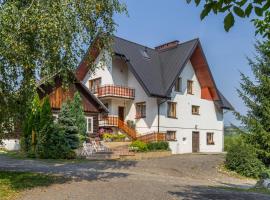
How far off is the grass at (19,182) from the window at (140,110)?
65.2 ft

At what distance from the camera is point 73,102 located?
28297mm

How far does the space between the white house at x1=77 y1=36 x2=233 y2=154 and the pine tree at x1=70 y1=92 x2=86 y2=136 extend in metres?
4.07

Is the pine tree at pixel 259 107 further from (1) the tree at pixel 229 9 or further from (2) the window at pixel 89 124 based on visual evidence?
(1) the tree at pixel 229 9

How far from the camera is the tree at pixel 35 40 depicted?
10.6 m

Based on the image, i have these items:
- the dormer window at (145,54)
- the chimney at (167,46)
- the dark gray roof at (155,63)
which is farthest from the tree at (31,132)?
the chimney at (167,46)

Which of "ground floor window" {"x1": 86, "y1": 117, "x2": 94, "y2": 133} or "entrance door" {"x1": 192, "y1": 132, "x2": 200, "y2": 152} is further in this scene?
"entrance door" {"x1": 192, "y1": 132, "x2": 200, "y2": 152}

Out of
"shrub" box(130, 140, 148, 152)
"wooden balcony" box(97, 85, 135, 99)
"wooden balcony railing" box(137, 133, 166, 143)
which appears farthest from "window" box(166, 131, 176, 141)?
"shrub" box(130, 140, 148, 152)

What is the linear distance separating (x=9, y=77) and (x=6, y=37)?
5.44 feet

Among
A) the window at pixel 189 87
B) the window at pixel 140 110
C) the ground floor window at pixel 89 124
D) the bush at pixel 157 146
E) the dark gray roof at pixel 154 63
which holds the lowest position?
the bush at pixel 157 146

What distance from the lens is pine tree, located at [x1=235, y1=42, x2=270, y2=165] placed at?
22500 millimetres

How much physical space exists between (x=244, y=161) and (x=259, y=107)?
3.71 m

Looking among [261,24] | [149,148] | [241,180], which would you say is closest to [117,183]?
[261,24]

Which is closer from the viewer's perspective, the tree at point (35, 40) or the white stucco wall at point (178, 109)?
the tree at point (35, 40)

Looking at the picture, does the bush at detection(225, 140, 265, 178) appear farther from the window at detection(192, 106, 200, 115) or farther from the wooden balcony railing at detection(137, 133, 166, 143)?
the window at detection(192, 106, 200, 115)
